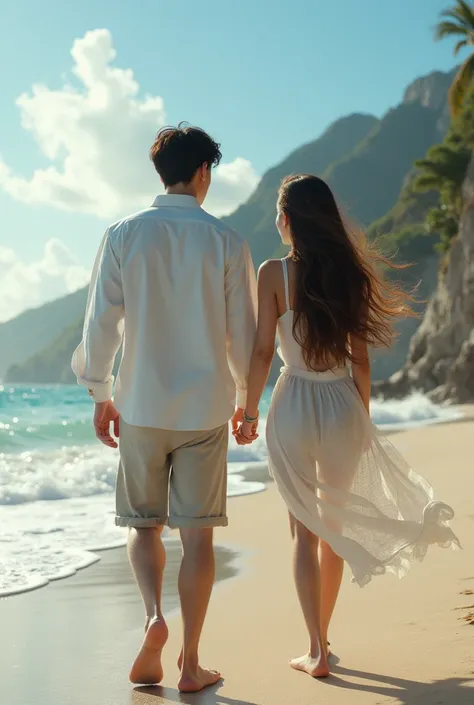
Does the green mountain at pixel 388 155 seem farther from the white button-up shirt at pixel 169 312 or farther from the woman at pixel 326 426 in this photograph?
the white button-up shirt at pixel 169 312

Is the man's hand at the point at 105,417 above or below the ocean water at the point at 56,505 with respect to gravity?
above

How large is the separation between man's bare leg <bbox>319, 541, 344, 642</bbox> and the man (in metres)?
0.46

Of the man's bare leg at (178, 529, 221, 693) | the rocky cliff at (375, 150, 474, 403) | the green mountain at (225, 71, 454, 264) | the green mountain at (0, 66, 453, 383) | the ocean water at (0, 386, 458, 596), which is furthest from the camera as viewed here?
the green mountain at (0, 66, 453, 383)

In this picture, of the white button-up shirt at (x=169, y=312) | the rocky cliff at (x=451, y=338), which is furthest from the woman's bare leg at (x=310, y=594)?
the rocky cliff at (x=451, y=338)

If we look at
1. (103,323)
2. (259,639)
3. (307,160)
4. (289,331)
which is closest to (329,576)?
(259,639)

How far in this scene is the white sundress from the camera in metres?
3.16

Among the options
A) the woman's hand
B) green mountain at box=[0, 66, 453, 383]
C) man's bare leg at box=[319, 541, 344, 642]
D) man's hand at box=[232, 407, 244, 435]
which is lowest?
man's bare leg at box=[319, 541, 344, 642]

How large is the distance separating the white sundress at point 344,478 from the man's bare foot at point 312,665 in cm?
32

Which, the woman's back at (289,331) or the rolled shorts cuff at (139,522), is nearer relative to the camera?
the rolled shorts cuff at (139,522)

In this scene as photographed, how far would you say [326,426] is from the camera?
3.20m

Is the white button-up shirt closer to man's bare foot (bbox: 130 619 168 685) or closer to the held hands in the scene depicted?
the held hands

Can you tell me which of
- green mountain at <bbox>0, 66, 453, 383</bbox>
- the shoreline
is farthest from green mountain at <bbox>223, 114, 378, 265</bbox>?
the shoreline

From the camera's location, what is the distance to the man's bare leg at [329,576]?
322cm

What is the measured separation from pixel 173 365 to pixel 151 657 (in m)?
1.03
